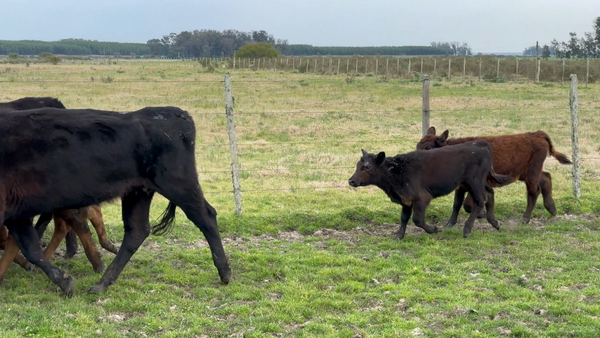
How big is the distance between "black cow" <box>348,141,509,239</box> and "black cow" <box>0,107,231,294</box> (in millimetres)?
2953

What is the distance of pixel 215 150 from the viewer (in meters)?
15.5

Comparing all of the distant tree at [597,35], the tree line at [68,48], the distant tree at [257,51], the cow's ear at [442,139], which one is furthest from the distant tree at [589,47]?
the tree line at [68,48]

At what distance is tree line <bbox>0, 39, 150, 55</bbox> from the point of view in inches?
5697

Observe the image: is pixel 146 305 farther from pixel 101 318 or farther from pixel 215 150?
pixel 215 150

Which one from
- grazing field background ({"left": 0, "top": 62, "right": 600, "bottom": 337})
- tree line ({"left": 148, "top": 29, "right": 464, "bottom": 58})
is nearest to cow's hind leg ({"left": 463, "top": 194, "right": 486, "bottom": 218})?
grazing field background ({"left": 0, "top": 62, "right": 600, "bottom": 337})

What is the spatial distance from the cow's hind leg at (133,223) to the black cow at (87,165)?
0.04ft

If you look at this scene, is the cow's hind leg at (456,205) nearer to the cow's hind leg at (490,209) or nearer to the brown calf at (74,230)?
the cow's hind leg at (490,209)

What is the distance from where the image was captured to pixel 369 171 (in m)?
8.88

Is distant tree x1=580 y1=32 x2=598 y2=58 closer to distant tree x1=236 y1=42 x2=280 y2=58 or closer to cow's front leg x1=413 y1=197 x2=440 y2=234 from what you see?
distant tree x1=236 y1=42 x2=280 y2=58

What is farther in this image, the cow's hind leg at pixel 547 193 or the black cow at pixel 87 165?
the cow's hind leg at pixel 547 193

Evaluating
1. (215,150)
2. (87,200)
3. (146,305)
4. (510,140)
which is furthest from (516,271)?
(215,150)

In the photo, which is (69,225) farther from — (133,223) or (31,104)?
(31,104)

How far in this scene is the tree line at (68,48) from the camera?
144712 mm

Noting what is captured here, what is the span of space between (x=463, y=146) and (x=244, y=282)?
3.72 m
